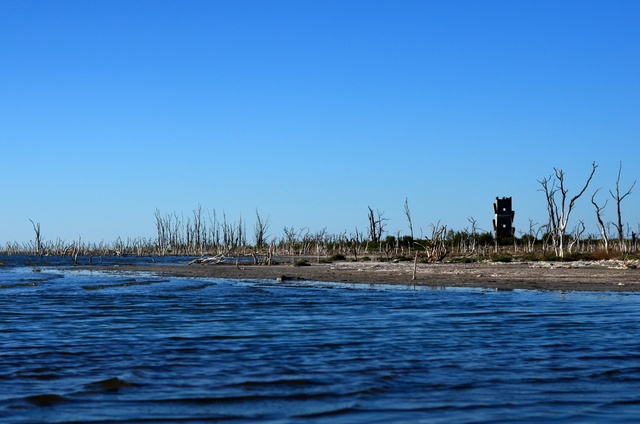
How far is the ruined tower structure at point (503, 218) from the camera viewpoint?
5906 cm

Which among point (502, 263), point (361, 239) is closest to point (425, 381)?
point (502, 263)

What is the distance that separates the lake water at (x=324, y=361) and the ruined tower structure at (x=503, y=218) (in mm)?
40376

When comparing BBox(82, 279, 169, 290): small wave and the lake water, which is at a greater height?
BBox(82, 279, 169, 290): small wave

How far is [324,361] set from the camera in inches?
396

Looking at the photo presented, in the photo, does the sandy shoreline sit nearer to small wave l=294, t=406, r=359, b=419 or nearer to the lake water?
the lake water

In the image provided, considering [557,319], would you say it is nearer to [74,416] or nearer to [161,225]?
[74,416]

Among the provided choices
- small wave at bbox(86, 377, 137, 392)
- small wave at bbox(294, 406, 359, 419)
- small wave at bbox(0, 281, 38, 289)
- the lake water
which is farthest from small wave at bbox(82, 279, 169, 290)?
small wave at bbox(294, 406, 359, 419)

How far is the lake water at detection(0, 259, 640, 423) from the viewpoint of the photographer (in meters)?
7.23

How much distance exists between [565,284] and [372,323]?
11094 mm

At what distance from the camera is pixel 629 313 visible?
1545 cm

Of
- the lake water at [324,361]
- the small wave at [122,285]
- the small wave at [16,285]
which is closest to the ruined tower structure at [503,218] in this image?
the small wave at [122,285]

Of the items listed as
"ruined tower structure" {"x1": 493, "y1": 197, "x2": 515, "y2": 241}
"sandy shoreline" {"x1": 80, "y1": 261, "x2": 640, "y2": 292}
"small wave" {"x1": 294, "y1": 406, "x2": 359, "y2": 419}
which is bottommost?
"small wave" {"x1": 294, "y1": 406, "x2": 359, "y2": 419}

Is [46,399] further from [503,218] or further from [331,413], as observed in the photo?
[503,218]

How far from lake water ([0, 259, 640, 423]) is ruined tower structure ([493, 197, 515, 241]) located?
40.4 meters
